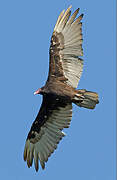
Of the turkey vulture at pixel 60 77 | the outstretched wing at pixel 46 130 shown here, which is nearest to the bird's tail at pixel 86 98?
the turkey vulture at pixel 60 77

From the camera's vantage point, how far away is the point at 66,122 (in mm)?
11859

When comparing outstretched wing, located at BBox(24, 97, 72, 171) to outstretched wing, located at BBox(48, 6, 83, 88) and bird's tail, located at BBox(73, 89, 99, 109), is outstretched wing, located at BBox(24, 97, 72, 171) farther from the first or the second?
outstretched wing, located at BBox(48, 6, 83, 88)

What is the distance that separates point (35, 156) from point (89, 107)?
1.96 metres

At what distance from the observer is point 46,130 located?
A: 40.2 ft

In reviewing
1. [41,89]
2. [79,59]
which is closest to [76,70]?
[79,59]

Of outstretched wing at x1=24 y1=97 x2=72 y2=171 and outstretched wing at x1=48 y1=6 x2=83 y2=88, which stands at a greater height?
outstretched wing at x1=48 y1=6 x2=83 y2=88

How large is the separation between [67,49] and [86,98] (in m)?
1.44

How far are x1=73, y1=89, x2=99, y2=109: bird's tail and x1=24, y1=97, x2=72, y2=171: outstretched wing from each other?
447mm

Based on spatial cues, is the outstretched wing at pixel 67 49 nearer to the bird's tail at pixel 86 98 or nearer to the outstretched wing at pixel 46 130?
the bird's tail at pixel 86 98

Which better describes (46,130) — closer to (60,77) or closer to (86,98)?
(60,77)

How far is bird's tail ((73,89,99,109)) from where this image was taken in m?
11.3

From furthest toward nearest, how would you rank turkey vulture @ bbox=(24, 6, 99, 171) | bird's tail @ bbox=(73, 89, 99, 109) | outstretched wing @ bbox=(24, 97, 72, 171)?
→ 1. outstretched wing @ bbox=(24, 97, 72, 171)
2. turkey vulture @ bbox=(24, 6, 99, 171)
3. bird's tail @ bbox=(73, 89, 99, 109)

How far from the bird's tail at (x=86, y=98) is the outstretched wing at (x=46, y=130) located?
0.45 meters

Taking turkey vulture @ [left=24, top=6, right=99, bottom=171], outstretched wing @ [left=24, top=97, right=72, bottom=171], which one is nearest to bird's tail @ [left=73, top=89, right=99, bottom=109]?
turkey vulture @ [left=24, top=6, right=99, bottom=171]
